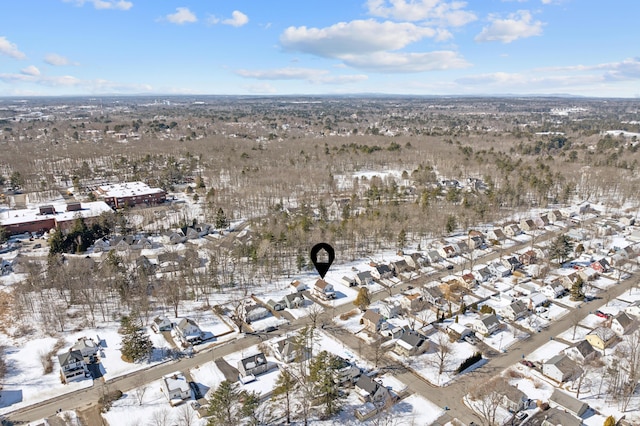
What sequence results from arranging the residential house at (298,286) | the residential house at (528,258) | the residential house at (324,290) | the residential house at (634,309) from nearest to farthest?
1. the residential house at (634,309)
2. the residential house at (324,290)
3. the residential house at (298,286)
4. the residential house at (528,258)

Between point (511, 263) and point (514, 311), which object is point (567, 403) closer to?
point (514, 311)

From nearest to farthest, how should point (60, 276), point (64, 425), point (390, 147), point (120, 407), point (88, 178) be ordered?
point (64, 425) → point (120, 407) → point (60, 276) → point (88, 178) → point (390, 147)

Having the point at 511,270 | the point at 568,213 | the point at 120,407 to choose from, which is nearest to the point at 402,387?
the point at 120,407

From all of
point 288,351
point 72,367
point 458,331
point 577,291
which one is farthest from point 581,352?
point 72,367

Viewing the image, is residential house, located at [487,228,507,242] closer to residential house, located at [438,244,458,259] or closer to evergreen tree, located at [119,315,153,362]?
residential house, located at [438,244,458,259]

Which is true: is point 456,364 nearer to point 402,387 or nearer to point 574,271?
point 402,387

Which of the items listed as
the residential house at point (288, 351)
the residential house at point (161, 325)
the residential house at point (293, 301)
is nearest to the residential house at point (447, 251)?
the residential house at point (293, 301)

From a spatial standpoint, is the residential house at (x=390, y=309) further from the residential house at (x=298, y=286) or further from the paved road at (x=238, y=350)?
the residential house at (x=298, y=286)
